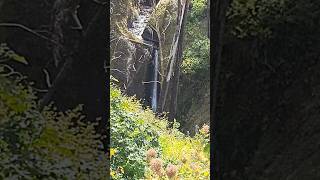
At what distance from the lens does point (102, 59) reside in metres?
1.82
